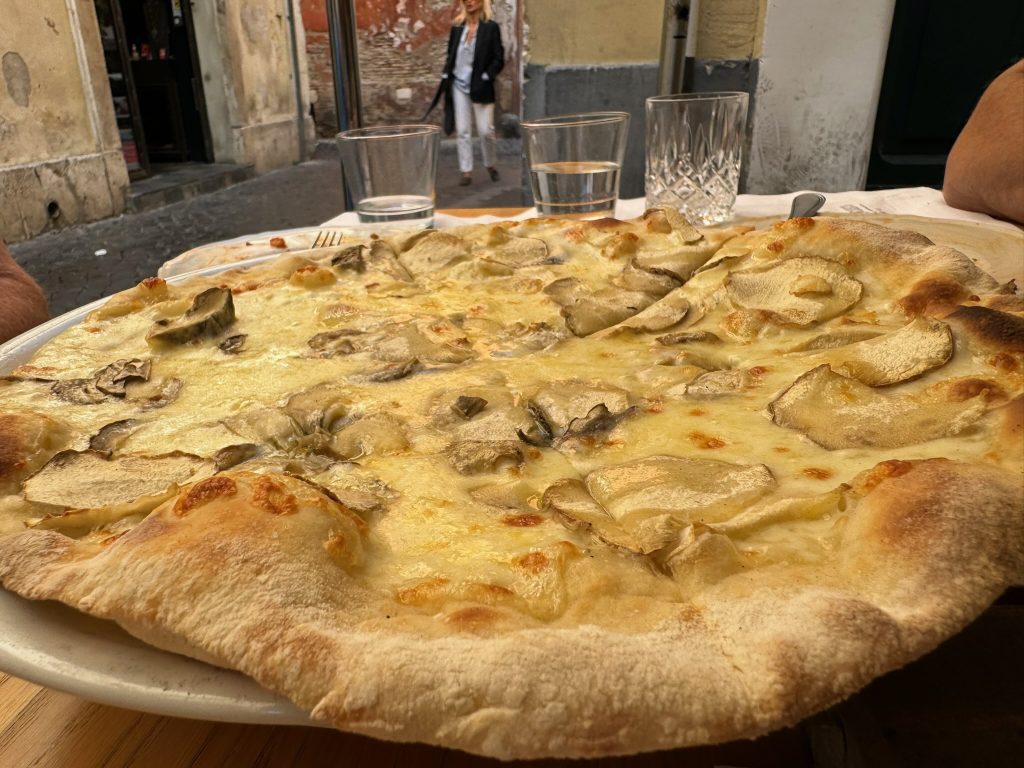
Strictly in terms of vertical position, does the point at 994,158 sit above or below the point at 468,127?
above

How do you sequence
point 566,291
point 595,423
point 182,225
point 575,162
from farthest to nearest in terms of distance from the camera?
point 182,225, point 575,162, point 566,291, point 595,423

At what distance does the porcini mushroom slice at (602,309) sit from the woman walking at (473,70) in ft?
28.9

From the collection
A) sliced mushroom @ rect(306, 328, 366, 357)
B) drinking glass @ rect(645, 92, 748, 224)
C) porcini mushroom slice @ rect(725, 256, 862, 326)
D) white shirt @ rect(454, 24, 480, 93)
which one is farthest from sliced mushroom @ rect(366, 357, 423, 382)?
white shirt @ rect(454, 24, 480, 93)

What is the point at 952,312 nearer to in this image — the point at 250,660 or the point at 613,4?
the point at 250,660

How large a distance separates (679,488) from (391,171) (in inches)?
66.4

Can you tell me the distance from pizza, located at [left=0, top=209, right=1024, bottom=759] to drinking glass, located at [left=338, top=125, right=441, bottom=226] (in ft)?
2.22

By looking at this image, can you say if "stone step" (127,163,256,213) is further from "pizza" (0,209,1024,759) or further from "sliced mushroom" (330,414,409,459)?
"sliced mushroom" (330,414,409,459)

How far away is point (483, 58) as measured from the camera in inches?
386

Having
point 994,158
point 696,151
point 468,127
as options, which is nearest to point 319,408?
point 696,151

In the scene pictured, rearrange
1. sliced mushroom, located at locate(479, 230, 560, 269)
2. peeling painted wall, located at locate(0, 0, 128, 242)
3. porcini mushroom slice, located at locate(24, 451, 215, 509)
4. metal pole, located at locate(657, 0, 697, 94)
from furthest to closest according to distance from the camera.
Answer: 1. peeling painted wall, located at locate(0, 0, 128, 242)
2. metal pole, located at locate(657, 0, 697, 94)
3. sliced mushroom, located at locate(479, 230, 560, 269)
4. porcini mushroom slice, located at locate(24, 451, 215, 509)

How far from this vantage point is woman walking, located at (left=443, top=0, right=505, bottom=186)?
962 cm

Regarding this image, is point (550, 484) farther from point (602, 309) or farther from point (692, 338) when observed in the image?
point (602, 309)

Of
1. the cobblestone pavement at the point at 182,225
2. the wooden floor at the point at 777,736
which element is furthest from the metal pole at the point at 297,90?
the wooden floor at the point at 777,736

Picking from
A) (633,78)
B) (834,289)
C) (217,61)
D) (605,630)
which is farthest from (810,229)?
(217,61)
